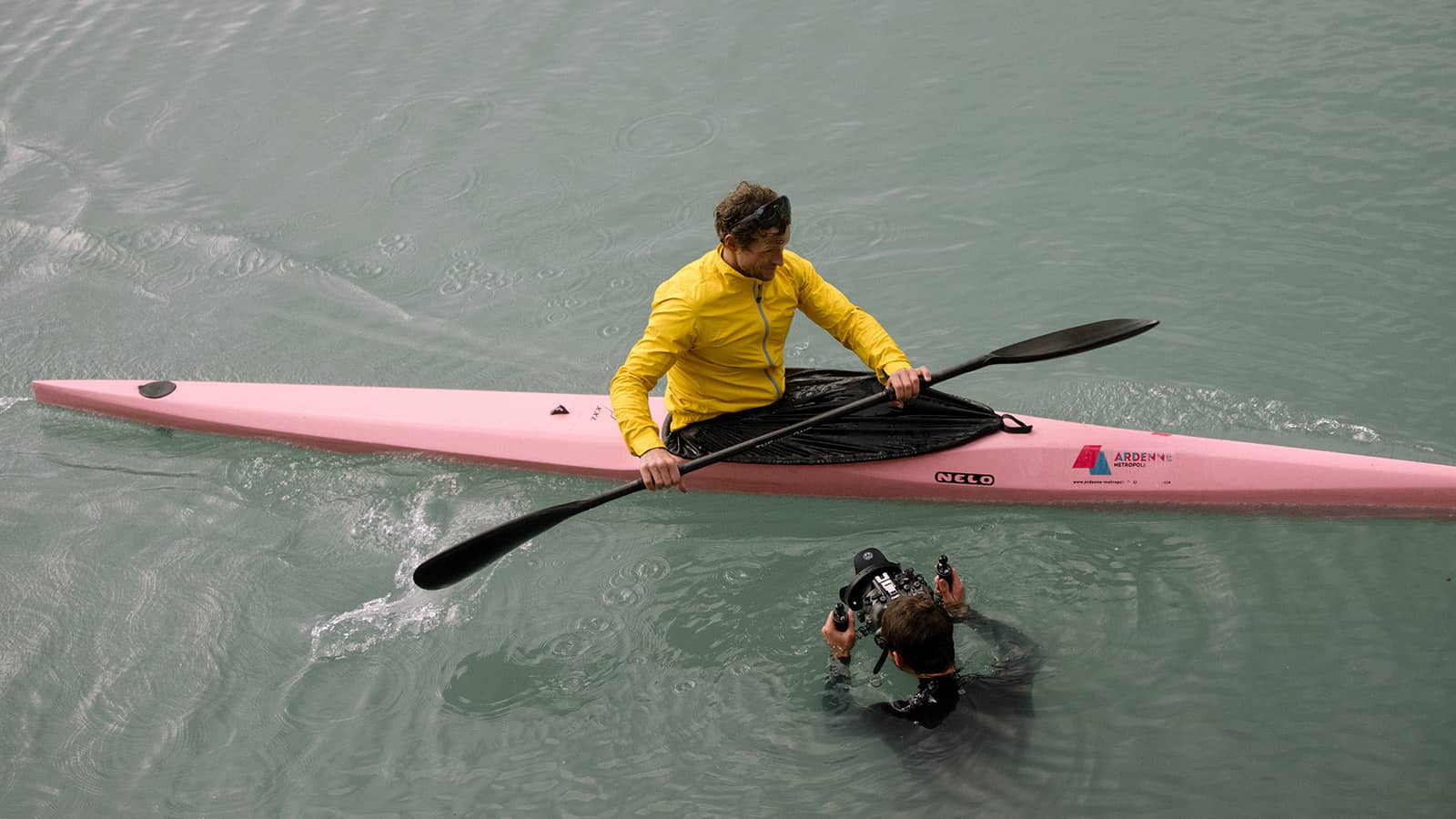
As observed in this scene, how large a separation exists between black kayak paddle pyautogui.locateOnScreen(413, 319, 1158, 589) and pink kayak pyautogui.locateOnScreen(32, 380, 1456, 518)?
0.43 m

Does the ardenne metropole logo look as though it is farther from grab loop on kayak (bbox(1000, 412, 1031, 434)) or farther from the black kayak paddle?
the black kayak paddle

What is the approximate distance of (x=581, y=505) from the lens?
14.3ft

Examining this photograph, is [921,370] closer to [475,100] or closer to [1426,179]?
[1426,179]

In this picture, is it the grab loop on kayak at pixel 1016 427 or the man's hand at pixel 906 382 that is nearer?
the man's hand at pixel 906 382

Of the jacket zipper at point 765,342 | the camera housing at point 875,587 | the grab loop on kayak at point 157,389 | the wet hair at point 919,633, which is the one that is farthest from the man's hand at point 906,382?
the grab loop on kayak at point 157,389

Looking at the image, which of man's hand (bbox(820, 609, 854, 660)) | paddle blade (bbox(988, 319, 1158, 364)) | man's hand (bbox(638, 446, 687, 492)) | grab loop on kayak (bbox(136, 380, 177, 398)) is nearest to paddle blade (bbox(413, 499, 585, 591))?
man's hand (bbox(638, 446, 687, 492))

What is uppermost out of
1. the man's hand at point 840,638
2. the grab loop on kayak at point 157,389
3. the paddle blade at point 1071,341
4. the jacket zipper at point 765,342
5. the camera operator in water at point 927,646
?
the paddle blade at point 1071,341

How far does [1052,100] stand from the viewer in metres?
7.63

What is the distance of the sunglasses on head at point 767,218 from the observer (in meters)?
4.02

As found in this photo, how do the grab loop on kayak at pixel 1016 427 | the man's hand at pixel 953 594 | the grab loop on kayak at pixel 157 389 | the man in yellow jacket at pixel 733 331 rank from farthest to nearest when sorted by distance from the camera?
the grab loop on kayak at pixel 157 389 → the grab loop on kayak at pixel 1016 427 → the man in yellow jacket at pixel 733 331 → the man's hand at pixel 953 594

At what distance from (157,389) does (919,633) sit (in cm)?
427

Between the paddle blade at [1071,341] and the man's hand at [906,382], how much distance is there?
33 centimetres

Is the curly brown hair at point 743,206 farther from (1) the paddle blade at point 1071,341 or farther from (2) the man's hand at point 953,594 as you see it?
(2) the man's hand at point 953,594

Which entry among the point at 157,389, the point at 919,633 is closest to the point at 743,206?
the point at 919,633
